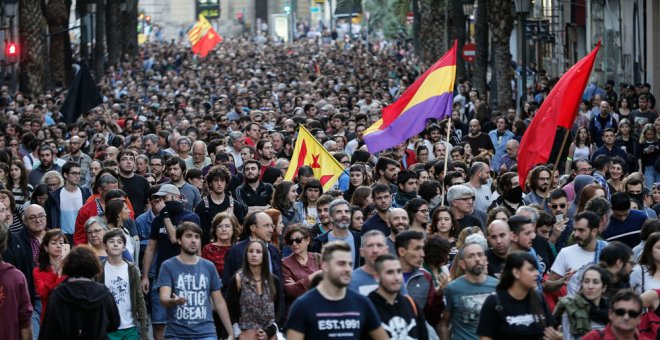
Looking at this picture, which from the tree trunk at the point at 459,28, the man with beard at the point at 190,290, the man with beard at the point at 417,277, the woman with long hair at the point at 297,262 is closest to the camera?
the man with beard at the point at 417,277

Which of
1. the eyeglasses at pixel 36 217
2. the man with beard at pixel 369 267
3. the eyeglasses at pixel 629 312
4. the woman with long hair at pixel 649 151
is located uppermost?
the man with beard at pixel 369 267

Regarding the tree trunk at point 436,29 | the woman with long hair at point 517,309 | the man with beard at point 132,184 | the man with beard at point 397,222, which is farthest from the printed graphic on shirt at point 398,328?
the tree trunk at point 436,29

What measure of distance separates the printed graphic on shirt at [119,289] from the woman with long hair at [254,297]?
856 millimetres

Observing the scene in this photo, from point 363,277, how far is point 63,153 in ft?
43.0

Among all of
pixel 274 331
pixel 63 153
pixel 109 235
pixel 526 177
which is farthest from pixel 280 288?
pixel 63 153

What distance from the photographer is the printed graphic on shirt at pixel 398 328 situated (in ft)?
29.2

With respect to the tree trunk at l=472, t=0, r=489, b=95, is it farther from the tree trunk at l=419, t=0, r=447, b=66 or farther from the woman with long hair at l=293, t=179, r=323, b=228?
the woman with long hair at l=293, t=179, r=323, b=228

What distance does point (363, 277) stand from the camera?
9.51 metres

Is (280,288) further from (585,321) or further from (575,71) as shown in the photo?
(575,71)

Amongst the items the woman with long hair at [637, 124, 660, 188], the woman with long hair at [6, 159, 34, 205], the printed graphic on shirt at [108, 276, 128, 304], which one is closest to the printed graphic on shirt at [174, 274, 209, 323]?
the printed graphic on shirt at [108, 276, 128, 304]

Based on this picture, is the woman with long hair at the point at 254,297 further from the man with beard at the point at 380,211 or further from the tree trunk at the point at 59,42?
the tree trunk at the point at 59,42

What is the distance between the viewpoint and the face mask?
1435 cm

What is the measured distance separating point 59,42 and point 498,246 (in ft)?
129

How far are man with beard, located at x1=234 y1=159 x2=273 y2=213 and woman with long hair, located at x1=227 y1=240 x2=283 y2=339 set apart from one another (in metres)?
4.96
